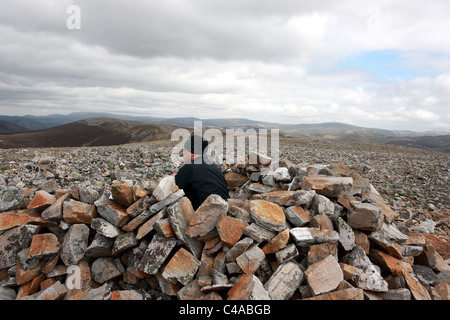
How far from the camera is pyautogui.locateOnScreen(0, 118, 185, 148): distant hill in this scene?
83000 millimetres

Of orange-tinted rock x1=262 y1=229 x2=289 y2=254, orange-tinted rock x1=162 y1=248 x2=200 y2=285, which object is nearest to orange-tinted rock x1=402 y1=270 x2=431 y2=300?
orange-tinted rock x1=262 y1=229 x2=289 y2=254

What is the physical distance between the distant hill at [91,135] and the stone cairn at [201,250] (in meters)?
70.3

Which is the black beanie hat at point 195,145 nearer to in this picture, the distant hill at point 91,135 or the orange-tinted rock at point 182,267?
A: the orange-tinted rock at point 182,267

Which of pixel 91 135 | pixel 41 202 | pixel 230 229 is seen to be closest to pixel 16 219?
pixel 41 202

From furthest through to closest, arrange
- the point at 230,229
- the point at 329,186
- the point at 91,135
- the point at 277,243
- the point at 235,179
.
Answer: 1. the point at 91,135
2. the point at 235,179
3. the point at 329,186
4. the point at 230,229
5. the point at 277,243

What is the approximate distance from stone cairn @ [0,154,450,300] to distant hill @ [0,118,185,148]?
7031 cm

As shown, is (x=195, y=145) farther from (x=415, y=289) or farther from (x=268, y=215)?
(x=415, y=289)

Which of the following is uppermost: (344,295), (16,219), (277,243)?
(16,219)

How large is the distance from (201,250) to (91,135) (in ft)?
400

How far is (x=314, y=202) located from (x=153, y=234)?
3496 mm

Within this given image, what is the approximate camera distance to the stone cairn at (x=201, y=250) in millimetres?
3773

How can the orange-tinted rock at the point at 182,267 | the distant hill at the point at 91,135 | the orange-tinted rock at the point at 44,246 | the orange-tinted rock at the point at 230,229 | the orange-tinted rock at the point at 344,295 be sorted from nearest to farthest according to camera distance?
the orange-tinted rock at the point at 344,295
the orange-tinted rock at the point at 182,267
the orange-tinted rock at the point at 230,229
the orange-tinted rock at the point at 44,246
the distant hill at the point at 91,135

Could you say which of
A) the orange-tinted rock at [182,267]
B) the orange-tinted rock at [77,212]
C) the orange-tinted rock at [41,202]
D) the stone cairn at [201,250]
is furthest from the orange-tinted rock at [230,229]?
the orange-tinted rock at [41,202]

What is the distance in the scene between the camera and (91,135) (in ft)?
356
